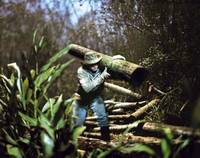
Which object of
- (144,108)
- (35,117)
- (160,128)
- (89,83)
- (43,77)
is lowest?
(144,108)

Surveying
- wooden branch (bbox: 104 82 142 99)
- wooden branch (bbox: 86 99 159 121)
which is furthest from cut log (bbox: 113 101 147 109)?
wooden branch (bbox: 86 99 159 121)

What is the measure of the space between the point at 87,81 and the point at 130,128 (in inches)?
53.8

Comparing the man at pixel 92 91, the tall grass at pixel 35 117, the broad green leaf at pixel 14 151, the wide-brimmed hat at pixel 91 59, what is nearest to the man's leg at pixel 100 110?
the man at pixel 92 91

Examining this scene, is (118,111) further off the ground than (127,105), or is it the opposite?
(127,105)

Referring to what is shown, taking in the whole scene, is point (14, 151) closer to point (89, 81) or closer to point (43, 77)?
point (43, 77)

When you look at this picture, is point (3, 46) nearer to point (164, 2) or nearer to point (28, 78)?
point (164, 2)

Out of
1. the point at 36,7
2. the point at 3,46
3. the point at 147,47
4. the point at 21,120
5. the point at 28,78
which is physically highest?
the point at 28,78

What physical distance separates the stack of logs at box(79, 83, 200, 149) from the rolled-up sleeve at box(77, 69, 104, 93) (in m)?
0.81

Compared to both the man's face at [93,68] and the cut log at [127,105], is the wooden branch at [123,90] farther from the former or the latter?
the man's face at [93,68]

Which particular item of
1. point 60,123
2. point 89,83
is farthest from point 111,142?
point 60,123

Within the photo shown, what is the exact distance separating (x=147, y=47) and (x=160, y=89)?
1114mm

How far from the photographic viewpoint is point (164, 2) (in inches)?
438

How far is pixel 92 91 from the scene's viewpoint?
8.54 metres

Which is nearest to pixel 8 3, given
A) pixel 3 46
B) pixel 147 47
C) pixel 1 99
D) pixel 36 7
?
pixel 36 7
